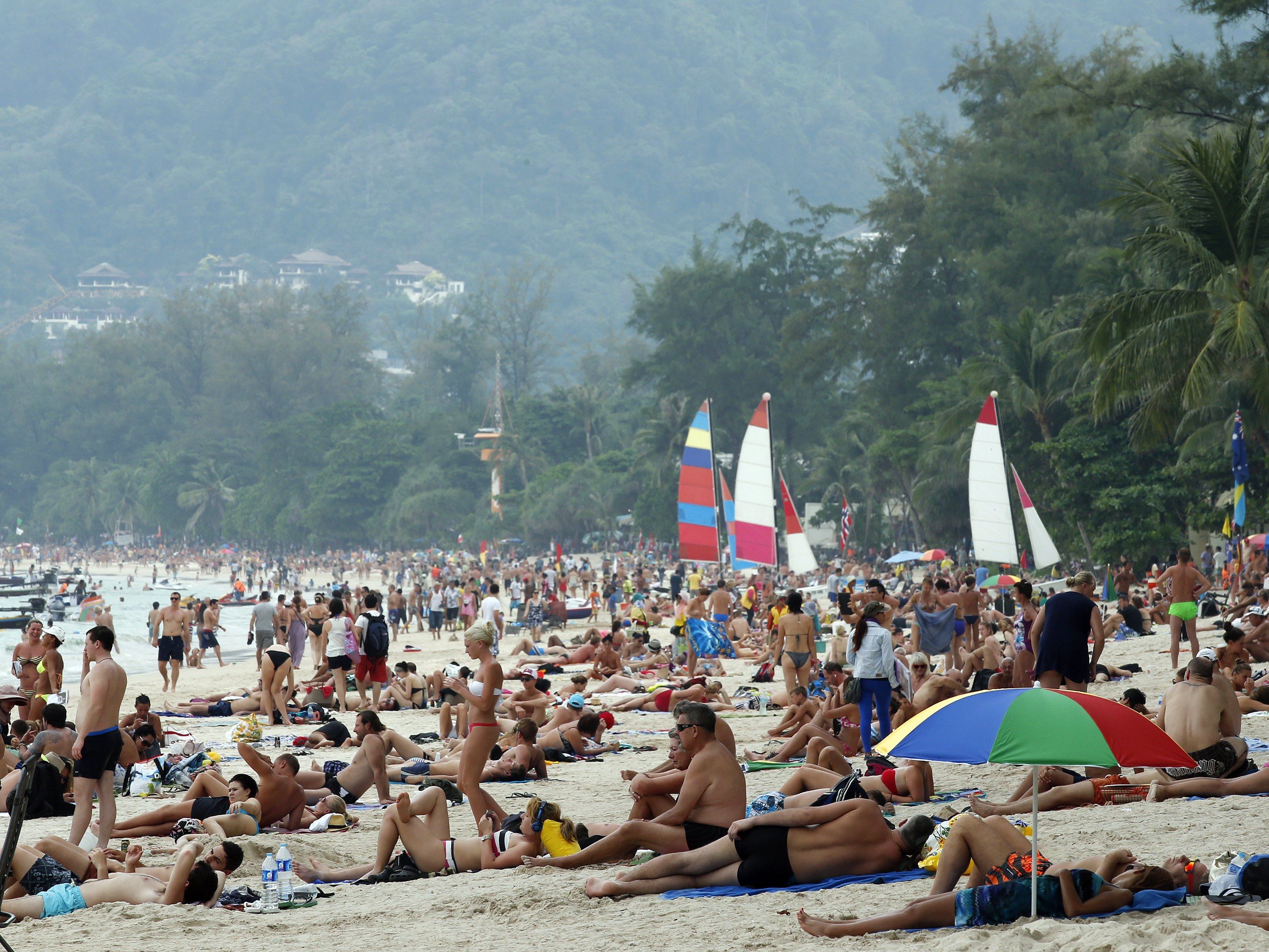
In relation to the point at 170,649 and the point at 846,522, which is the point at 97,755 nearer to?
the point at 170,649

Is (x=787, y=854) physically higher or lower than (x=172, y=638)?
lower

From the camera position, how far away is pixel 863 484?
141 ft

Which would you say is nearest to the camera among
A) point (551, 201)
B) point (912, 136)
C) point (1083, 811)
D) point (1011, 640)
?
point (1083, 811)

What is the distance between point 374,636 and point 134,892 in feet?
21.3

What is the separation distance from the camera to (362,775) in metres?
8.72

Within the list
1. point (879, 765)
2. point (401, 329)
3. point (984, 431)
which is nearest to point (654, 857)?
point (879, 765)

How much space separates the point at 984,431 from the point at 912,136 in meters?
30.2

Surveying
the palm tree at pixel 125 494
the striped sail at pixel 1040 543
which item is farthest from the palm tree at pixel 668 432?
the palm tree at pixel 125 494

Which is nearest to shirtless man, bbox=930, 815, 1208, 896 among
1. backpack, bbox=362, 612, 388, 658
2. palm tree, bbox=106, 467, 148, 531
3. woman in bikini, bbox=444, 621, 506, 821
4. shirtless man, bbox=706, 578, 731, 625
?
woman in bikini, bbox=444, 621, 506, 821

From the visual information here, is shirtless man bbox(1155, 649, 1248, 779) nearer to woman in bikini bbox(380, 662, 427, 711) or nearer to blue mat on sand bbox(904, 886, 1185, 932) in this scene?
blue mat on sand bbox(904, 886, 1185, 932)

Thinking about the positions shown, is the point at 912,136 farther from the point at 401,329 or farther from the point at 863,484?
the point at 401,329

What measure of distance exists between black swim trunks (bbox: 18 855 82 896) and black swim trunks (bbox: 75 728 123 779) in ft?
3.07

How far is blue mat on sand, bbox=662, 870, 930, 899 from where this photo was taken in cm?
552

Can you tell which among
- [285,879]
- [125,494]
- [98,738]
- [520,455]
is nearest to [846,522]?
[98,738]
